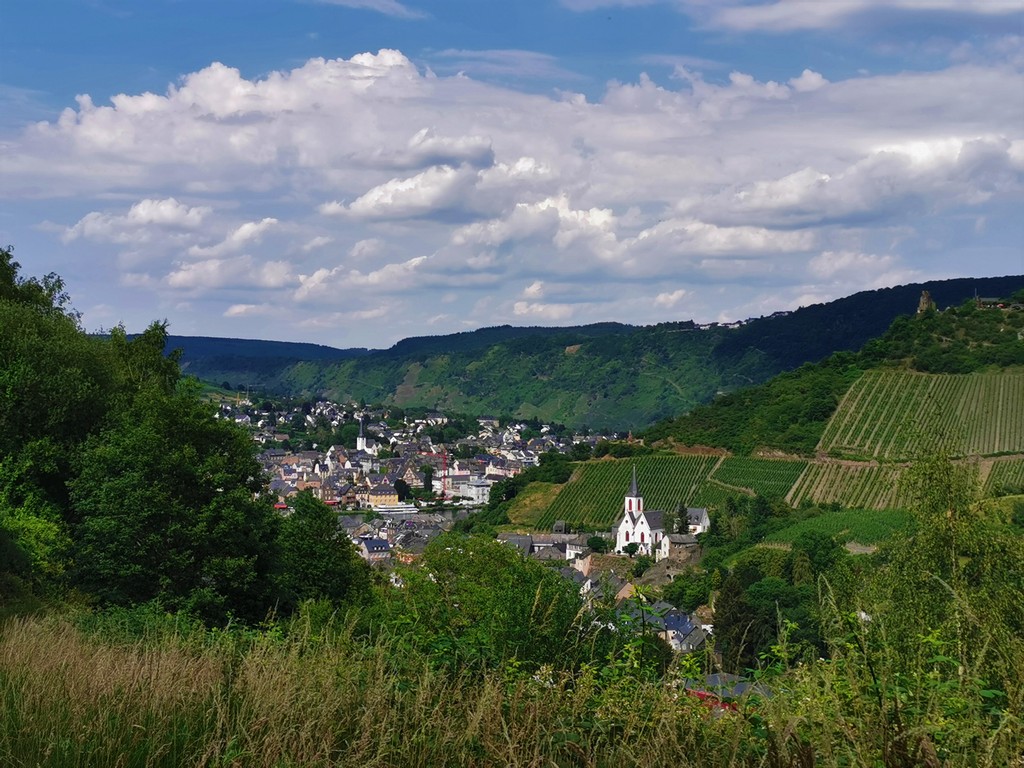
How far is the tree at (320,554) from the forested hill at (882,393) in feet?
190

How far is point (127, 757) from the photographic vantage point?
3.90 meters

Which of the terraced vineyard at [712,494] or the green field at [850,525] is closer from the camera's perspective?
the green field at [850,525]

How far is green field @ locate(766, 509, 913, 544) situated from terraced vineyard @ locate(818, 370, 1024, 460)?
37.9ft

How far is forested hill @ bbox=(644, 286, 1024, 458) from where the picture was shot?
8150 cm

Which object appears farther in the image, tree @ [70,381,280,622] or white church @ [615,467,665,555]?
white church @ [615,467,665,555]

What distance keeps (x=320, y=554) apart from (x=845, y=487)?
53866mm

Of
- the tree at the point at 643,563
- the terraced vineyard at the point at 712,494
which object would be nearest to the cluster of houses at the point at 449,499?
the tree at the point at 643,563

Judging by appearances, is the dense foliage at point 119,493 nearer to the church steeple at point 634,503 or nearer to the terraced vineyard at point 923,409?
the church steeple at point 634,503

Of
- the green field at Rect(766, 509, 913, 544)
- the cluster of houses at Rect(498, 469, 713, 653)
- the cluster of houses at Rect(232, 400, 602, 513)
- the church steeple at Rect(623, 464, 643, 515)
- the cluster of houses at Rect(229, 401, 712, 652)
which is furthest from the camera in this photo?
the cluster of houses at Rect(232, 400, 602, 513)

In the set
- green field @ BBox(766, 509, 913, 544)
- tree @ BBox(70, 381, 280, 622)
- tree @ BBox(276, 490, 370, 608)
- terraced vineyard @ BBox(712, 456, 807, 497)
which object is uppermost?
tree @ BBox(70, 381, 280, 622)

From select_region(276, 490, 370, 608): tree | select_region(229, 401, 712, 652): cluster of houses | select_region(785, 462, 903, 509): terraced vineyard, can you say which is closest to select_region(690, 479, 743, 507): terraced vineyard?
select_region(229, 401, 712, 652): cluster of houses

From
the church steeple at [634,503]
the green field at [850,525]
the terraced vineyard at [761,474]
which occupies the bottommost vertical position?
the church steeple at [634,503]

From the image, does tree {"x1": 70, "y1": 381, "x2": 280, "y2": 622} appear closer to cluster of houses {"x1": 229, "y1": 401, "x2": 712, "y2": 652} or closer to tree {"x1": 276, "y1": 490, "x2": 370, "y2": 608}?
cluster of houses {"x1": 229, "y1": 401, "x2": 712, "y2": 652}

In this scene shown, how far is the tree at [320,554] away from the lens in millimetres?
24250
